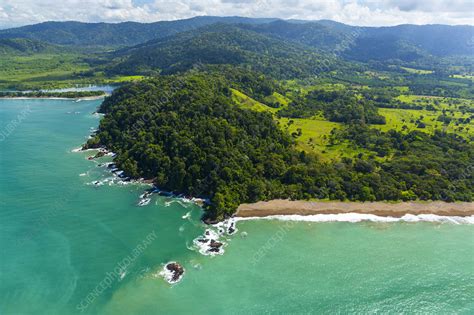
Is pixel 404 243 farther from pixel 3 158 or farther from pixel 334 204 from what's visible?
pixel 3 158

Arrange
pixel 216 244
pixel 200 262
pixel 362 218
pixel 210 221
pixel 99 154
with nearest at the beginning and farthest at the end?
pixel 200 262 → pixel 216 244 → pixel 210 221 → pixel 362 218 → pixel 99 154

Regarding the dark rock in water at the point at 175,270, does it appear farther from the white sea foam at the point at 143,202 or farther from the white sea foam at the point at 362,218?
the white sea foam at the point at 143,202

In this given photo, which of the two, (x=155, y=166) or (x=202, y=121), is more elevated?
(x=202, y=121)

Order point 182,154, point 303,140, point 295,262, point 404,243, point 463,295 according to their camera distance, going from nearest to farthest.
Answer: point 463,295, point 295,262, point 404,243, point 182,154, point 303,140

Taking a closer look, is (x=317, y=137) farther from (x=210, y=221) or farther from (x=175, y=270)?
(x=175, y=270)

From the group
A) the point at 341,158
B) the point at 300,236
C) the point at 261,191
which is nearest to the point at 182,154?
the point at 261,191

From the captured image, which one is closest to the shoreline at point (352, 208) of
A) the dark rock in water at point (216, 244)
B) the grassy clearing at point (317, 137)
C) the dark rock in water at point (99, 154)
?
the dark rock in water at point (216, 244)

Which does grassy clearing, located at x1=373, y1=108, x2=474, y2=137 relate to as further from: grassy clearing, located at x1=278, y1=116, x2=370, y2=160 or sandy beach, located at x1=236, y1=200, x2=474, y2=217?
sandy beach, located at x1=236, y1=200, x2=474, y2=217

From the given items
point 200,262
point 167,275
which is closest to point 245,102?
point 200,262
